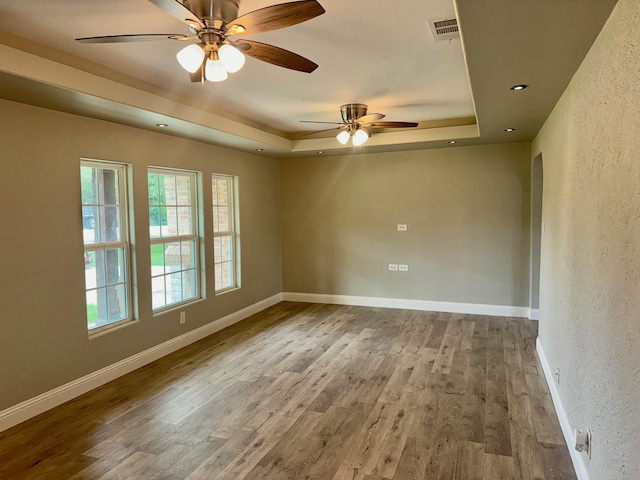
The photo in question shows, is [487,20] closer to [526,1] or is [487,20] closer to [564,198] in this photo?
[526,1]

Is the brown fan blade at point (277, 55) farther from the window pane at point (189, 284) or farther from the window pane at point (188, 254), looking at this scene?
the window pane at point (189, 284)

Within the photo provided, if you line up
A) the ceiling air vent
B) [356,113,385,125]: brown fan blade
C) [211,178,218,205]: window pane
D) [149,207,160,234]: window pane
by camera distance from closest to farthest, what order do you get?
1. the ceiling air vent
2. [356,113,385,125]: brown fan blade
3. [149,207,160,234]: window pane
4. [211,178,218,205]: window pane

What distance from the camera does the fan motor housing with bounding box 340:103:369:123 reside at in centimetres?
429

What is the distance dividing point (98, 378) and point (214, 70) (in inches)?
116

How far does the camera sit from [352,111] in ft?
14.2

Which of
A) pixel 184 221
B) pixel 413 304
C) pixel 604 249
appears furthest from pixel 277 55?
pixel 413 304

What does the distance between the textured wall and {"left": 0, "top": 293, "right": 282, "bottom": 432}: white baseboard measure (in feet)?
12.0

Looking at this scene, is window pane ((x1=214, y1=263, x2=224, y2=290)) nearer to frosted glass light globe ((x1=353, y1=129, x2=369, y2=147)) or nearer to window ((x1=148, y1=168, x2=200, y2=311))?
window ((x1=148, y1=168, x2=200, y2=311))

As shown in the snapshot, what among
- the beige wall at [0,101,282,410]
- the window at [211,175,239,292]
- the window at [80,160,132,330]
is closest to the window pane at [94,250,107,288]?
the window at [80,160,132,330]

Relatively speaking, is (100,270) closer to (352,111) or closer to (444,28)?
(352,111)

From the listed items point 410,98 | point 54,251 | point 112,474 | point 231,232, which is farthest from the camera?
point 231,232

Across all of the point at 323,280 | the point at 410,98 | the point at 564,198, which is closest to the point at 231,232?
the point at 323,280

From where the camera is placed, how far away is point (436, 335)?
5.00 meters

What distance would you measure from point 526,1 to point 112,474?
3.15 meters
